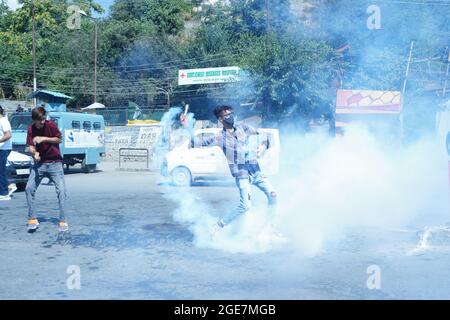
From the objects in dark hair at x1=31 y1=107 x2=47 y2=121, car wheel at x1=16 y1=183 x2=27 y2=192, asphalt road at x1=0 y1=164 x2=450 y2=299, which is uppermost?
dark hair at x1=31 y1=107 x2=47 y2=121

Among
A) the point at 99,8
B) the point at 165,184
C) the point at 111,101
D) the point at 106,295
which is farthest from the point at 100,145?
the point at 99,8

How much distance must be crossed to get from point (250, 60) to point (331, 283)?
69.3 feet

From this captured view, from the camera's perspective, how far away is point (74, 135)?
17.2 meters

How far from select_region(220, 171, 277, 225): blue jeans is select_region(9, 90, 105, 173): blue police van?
34.3 ft

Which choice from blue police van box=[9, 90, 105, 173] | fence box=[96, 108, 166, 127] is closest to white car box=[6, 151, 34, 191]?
blue police van box=[9, 90, 105, 173]

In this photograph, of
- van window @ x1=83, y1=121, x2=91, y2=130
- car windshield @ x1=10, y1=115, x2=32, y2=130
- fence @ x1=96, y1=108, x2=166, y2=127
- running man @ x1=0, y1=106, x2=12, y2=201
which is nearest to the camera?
running man @ x1=0, y1=106, x2=12, y2=201

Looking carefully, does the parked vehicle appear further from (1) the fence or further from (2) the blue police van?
(1) the fence

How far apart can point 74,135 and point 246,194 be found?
12.0 m

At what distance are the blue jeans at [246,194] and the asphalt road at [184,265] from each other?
1.82ft

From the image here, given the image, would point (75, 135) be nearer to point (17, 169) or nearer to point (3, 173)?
point (17, 169)

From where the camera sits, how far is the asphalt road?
14.9ft

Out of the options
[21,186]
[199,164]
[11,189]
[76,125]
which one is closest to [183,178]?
[199,164]

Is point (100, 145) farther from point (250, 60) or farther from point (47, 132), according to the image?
point (47, 132)

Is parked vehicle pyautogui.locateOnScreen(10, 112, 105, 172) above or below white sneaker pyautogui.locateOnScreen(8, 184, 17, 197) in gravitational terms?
above
